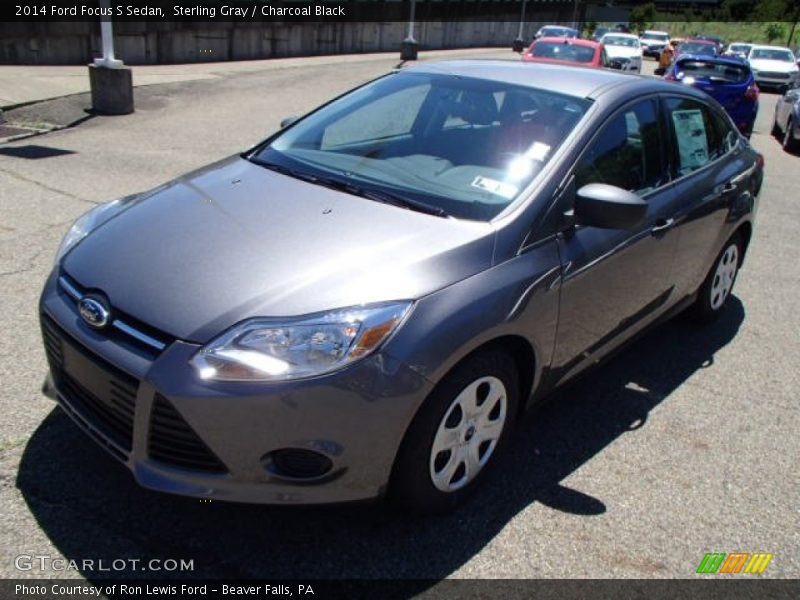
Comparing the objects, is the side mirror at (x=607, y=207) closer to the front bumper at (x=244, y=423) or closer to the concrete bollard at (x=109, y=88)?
the front bumper at (x=244, y=423)

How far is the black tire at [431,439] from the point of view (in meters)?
2.59

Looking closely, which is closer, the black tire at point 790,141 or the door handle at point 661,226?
the door handle at point 661,226

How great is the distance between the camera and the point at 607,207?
9.93 ft

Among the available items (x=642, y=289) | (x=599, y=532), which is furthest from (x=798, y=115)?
(x=599, y=532)

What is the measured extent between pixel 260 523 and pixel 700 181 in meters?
3.05

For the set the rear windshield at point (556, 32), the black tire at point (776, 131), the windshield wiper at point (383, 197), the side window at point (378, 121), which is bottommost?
the black tire at point (776, 131)

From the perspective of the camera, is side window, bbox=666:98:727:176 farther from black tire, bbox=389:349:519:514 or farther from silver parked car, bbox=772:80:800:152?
silver parked car, bbox=772:80:800:152

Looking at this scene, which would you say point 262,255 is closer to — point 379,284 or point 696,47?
point 379,284

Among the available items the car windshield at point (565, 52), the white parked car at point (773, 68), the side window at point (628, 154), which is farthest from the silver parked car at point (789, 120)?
the white parked car at point (773, 68)

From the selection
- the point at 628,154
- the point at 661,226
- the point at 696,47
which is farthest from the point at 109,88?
the point at 696,47

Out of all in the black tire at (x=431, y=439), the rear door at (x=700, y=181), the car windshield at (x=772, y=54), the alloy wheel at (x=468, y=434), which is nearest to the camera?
the black tire at (x=431, y=439)

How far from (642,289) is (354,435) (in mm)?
2000

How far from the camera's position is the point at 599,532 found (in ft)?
9.59

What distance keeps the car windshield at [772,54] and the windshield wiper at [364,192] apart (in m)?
29.5
